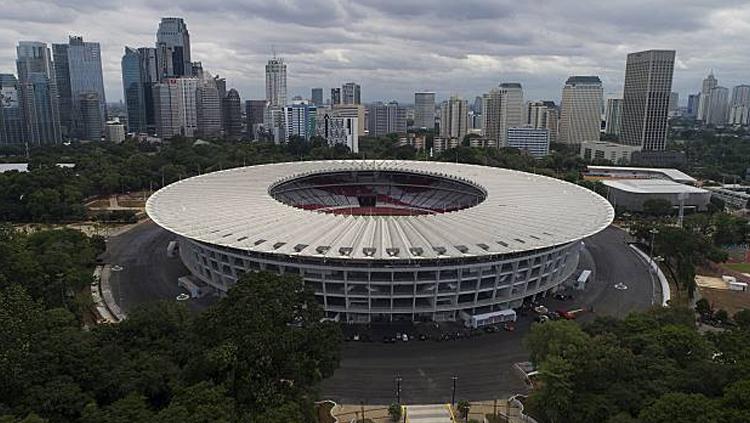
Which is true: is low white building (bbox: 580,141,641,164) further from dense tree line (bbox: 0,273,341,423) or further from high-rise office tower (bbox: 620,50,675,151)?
dense tree line (bbox: 0,273,341,423)

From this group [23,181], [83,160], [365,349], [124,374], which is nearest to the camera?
[124,374]

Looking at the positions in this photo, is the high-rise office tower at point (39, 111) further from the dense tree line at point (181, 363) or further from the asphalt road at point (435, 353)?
the dense tree line at point (181, 363)

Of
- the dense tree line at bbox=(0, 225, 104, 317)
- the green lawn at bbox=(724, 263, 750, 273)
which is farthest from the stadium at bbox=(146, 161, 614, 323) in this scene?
the green lawn at bbox=(724, 263, 750, 273)

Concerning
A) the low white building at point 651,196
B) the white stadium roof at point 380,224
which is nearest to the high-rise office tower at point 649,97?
the low white building at point 651,196

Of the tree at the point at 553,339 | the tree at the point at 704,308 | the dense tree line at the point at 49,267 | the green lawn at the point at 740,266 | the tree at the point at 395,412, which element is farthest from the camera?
the green lawn at the point at 740,266

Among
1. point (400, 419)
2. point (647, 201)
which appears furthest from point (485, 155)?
point (400, 419)

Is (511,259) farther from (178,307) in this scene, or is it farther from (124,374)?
(124,374)
